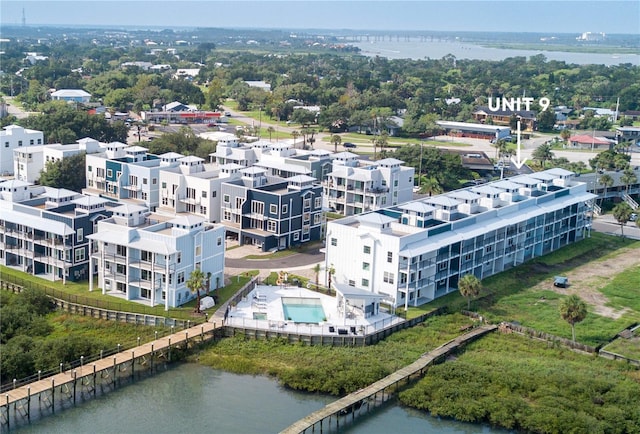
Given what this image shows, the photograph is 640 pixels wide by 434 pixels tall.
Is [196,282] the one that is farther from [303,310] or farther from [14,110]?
[14,110]

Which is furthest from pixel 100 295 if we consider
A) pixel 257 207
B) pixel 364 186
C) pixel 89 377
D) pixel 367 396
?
pixel 364 186

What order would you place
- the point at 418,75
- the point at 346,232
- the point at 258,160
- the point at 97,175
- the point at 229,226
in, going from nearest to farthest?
the point at 346,232 → the point at 229,226 → the point at 97,175 → the point at 258,160 → the point at 418,75

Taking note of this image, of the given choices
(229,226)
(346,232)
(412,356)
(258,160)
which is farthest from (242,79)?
(412,356)

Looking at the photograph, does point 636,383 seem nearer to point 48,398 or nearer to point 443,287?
point 443,287

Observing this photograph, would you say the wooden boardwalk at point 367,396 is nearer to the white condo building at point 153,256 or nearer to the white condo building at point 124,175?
the white condo building at point 153,256

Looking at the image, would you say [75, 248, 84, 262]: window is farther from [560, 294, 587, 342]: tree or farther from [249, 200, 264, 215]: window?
[560, 294, 587, 342]: tree

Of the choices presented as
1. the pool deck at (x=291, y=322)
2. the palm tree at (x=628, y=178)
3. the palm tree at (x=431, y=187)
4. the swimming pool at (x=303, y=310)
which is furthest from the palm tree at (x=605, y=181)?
the swimming pool at (x=303, y=310)
